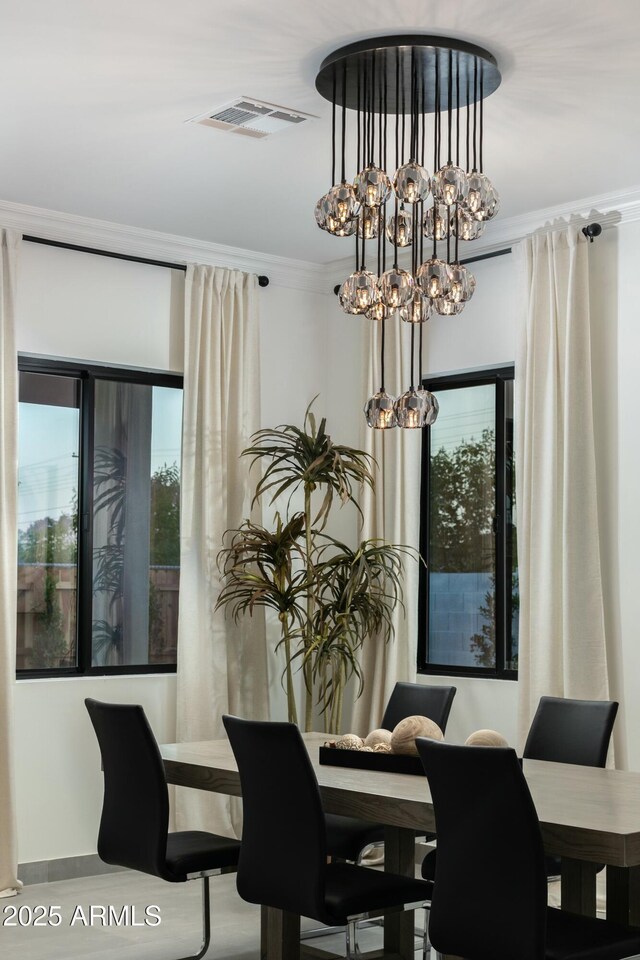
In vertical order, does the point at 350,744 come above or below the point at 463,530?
below

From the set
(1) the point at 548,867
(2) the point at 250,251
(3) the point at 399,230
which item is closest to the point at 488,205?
(3) the point at 399,230

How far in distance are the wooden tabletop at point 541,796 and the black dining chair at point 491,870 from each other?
0.17 metres

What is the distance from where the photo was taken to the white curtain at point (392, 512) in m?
6.14

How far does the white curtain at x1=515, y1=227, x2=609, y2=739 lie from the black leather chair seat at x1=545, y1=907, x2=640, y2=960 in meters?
2.13

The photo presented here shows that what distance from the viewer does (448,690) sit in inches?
189

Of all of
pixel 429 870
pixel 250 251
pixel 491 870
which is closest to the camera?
pixel 491 870

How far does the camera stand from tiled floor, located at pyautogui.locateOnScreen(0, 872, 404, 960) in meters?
4.50

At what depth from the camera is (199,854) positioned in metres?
3.87

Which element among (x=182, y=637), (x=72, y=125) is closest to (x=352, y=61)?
(x=72, y=125)

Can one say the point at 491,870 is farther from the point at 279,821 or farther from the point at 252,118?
the point at 252,118

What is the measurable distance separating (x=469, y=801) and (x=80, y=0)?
8.73 feet

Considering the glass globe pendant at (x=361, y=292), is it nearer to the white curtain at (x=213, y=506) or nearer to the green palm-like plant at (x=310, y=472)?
the green palm-like plant at (x=310, y=472)

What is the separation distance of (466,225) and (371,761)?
73.1 inches

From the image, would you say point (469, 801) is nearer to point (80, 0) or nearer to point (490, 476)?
point (80, 0)
